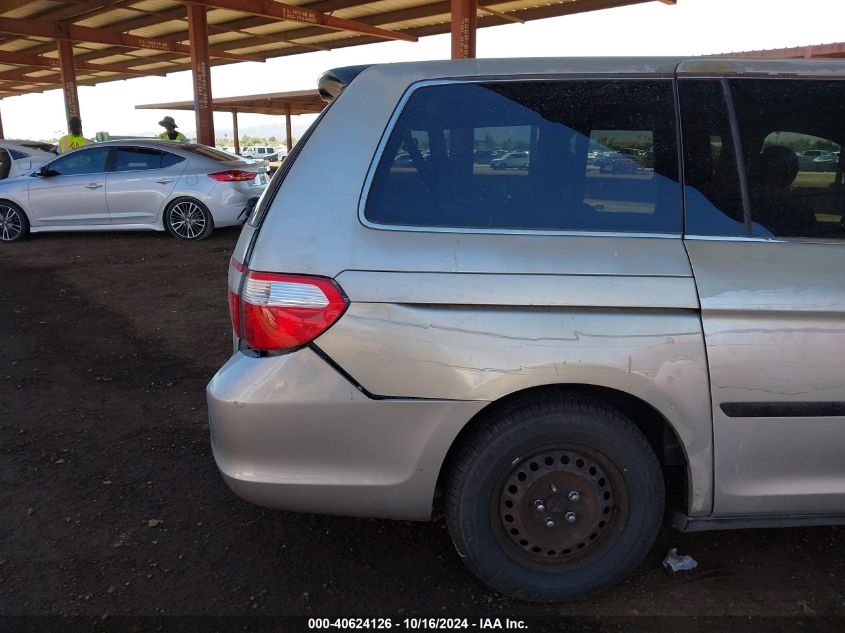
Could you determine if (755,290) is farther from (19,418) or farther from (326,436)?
(19,418)

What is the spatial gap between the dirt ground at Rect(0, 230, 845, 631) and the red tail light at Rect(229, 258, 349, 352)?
1010mm

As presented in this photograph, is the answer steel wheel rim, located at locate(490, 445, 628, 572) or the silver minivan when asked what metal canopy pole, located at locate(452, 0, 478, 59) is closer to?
the silver minivan

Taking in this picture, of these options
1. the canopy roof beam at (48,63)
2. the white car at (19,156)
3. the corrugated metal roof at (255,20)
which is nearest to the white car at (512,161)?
the white car at (19,156)

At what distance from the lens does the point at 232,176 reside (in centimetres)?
968

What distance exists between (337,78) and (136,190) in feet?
27.1

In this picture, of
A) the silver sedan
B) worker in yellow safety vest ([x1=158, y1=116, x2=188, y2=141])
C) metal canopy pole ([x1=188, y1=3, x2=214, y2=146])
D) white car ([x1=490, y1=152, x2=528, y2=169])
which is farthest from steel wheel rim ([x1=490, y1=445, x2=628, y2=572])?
metal canopy pole ([x1=188, y1=3, x2=214, y2=146])

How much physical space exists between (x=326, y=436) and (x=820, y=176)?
6.53 ft

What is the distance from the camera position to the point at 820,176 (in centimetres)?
234

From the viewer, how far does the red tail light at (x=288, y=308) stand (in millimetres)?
2096

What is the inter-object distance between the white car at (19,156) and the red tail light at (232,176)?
602 centimetres

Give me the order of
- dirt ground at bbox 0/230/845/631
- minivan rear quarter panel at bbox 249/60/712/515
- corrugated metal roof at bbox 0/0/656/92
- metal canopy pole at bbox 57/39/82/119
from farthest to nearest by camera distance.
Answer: metal canopy pole at bbox 57/39/82/119 < corrugated metal roof at bbox 0/0/656/92 < dirt ground at bbox 0/230/845/631 < minivan rear quarter panel at bbox 249/60/712/515

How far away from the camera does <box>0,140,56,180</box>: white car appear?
44.8ft

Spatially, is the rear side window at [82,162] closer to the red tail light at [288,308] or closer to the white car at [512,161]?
the red tail light at [288,308]

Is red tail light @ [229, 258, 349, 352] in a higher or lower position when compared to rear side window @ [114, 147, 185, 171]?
lower
